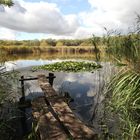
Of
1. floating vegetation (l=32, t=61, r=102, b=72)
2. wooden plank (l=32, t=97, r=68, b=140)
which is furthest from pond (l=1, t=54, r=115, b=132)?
floating vegetation (l=32, t=61, r=102, b=72)

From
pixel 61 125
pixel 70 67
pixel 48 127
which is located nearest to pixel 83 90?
pixel 70 67

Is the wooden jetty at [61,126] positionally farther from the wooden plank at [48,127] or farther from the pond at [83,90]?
the pond at [83,90]

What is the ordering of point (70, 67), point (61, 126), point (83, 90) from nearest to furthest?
1. point (61, 126)
2. point (83, 90)
3. point (70, 67)

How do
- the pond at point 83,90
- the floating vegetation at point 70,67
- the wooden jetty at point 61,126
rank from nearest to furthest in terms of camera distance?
the wooden jetty at point 61,126
the pond at point 83,90
the floating vegetation at point 70,67

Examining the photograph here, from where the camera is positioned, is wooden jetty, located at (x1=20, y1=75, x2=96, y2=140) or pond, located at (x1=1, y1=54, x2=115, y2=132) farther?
pond, located at (x1=1, y1=54, x2=115, y2=132)

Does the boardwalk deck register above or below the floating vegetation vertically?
above

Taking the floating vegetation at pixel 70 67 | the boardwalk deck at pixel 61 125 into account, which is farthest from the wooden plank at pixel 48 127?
the floating vegetation at pixel 70 67

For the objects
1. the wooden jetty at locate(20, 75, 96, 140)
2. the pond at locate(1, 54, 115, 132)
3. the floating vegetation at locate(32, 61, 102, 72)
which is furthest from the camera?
the floating vegetation at locate(32, 61, 102, 72)

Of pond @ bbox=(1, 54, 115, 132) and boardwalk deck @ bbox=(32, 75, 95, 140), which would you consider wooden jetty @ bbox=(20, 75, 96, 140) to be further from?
pond @ bbox=(1, 54, 115, 132)

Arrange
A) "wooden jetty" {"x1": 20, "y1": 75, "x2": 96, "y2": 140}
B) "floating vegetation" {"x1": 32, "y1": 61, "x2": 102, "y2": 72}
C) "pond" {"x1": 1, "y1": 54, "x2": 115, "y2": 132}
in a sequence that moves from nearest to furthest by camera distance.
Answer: "wooden jetty" {"x1": 20, "y1": 75, "x2": 96, "y2": 140} → "pond" {"x1": 1, "y1": 54, "x2": 115, "y2": 132} → "floating vegetation" {"x1": 32, "y1": 61, "x2": 102, "y2": 72}

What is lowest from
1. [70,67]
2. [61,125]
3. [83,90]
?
[83,90]

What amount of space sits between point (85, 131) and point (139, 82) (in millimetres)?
1576

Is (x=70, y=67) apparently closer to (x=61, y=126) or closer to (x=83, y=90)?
(x=83, y=90)

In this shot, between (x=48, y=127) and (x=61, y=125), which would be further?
(x=61, y=125)
